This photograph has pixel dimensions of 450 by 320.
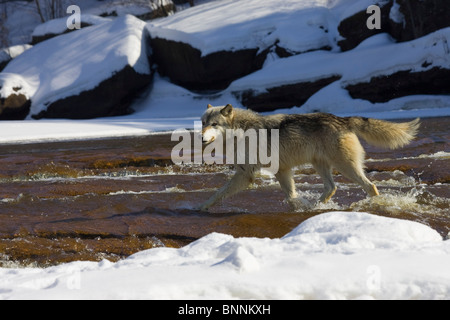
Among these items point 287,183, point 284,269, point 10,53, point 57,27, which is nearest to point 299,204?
point 287,183

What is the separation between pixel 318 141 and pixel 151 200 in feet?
Result: 7.71

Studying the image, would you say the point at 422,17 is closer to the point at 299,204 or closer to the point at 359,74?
the point at 359,74

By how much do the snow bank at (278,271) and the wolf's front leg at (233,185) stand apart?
241 centimetres

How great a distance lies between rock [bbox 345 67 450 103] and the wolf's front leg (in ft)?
47.0

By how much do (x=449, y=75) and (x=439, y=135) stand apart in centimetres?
808

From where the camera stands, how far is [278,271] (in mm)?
3521

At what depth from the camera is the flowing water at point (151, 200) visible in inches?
219

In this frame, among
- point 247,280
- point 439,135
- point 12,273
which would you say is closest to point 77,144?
point 439,135

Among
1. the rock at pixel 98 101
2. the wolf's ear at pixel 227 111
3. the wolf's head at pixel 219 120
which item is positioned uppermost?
the wolf's ear at pixel 227 111

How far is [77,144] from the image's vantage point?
14.2m

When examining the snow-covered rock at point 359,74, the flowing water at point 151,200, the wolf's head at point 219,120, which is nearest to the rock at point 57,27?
the snow-covered rock at point 359,74

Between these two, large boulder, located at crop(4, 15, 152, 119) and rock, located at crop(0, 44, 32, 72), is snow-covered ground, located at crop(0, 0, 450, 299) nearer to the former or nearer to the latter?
large boulder, located at crop(4, 15, 152, 119)

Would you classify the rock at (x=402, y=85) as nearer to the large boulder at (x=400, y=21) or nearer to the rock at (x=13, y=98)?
the large boulder at (x=400, y=21)

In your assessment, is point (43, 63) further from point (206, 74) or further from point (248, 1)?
point (248, 1)
